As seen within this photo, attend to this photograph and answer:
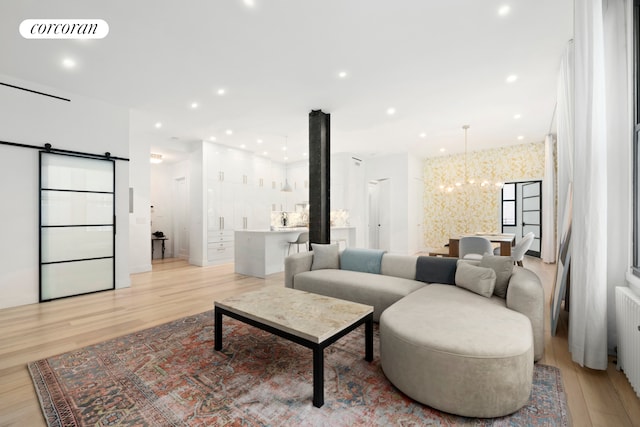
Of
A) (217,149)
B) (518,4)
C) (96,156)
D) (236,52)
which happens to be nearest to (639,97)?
(518,4)

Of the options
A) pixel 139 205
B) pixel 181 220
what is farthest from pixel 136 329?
pixel 181 220

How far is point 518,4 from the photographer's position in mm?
2545

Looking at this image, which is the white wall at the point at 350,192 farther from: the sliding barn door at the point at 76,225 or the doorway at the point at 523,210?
the sliding barn door at the point at 76,225

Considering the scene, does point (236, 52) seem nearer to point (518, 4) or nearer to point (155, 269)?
point (518, 4)

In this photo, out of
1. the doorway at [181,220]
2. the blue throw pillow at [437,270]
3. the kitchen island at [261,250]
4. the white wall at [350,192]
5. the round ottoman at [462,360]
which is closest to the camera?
the round ottoman at [462,360]

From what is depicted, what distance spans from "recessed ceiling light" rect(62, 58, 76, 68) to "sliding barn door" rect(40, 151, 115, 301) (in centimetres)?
131

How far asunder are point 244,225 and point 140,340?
5.31 metres

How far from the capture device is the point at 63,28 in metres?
2.82

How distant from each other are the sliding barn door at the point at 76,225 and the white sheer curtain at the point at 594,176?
589 cm

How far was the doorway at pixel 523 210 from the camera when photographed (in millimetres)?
7512

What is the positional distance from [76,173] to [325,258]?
13.0ft

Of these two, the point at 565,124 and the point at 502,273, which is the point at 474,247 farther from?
the point at 502,273

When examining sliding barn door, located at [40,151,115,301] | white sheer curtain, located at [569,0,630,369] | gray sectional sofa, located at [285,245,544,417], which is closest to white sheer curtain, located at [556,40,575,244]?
white sheer curtain, located at [569,0,630,369]

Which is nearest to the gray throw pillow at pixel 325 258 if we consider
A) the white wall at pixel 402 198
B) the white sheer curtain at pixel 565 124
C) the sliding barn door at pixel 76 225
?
the white sheer curtain at pixel 565 124
